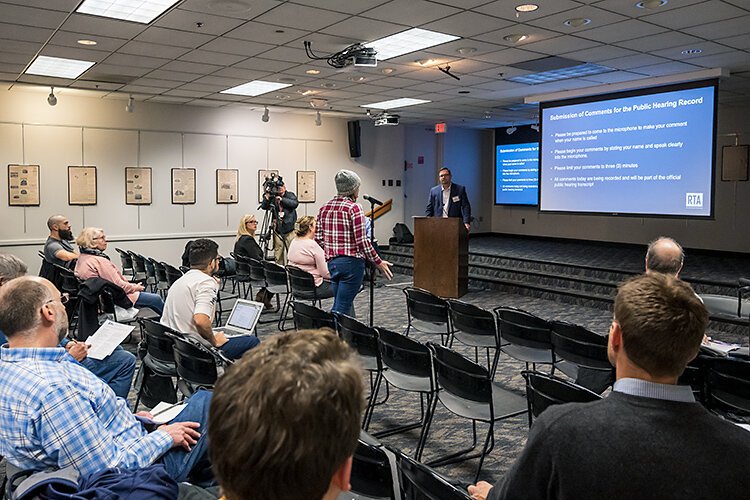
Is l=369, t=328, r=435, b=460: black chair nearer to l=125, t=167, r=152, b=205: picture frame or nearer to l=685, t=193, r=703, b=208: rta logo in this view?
l=685, t=193, r=703, b=208: rta logo

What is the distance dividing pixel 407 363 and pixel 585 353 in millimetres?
1048

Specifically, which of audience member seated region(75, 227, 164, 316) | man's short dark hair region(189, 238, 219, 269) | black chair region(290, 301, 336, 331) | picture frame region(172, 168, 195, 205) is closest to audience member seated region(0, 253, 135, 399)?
man's short dark hair region(189, 238, 219, 269)

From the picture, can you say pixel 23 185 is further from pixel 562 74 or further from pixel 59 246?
pixel 562 74

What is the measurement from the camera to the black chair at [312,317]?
15.0ft

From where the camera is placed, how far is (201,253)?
4.02 metres

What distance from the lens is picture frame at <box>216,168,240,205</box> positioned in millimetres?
11945

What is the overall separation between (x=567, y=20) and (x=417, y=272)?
4.41 m

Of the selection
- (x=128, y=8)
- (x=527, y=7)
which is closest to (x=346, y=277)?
(x=527, y=7)

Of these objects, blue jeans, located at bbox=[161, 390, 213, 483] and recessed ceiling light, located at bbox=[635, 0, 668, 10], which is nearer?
blue jeans, located at bbox=[161, 390, 213, 483]

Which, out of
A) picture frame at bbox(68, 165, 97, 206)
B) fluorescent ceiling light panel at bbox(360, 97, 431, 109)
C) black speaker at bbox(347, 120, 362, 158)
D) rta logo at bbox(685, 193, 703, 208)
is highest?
fluorescent ceiling light panel at bbox(360, 97, 431, 109)

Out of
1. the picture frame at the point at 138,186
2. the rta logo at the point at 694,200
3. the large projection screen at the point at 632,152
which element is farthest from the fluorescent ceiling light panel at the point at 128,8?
the rta logo at the point at 694,200

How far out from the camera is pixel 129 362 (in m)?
3.69

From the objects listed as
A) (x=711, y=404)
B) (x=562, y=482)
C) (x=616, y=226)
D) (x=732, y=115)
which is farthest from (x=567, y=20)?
(x=616, y=226)

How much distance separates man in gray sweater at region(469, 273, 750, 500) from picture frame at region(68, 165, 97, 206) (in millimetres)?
10341
